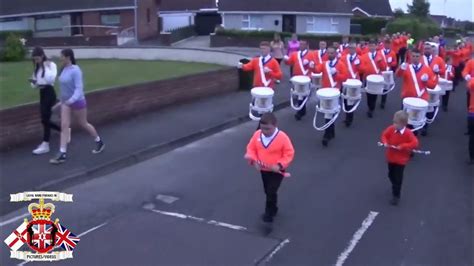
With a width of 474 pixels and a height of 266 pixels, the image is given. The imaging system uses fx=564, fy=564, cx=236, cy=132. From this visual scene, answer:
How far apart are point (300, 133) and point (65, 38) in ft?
91.2

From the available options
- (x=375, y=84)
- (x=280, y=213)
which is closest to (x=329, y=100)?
(x=375, y=84)

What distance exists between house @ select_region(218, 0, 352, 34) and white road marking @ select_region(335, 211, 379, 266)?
41.9 m

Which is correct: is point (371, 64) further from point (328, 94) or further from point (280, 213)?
point (280, 213)

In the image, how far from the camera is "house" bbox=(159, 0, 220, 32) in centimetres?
5424

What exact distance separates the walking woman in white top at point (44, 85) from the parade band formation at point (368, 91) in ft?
12.4

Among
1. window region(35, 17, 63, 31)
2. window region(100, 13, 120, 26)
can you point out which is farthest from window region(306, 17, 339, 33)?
window region(35, 17, 63, 31)

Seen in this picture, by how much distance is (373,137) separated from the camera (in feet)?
40.5

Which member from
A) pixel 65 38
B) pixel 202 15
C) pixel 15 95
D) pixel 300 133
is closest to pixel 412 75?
pixel 300 133

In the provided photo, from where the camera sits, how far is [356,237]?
6652mm

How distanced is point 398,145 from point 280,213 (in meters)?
1.92

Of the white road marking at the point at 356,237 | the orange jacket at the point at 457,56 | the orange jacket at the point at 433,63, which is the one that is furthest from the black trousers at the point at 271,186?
the orange jacket at the point at 457,56

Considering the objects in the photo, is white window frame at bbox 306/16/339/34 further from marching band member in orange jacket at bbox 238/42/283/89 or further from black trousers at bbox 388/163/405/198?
black trousers at bbox 388/163/405/198

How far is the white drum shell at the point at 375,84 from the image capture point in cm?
1340

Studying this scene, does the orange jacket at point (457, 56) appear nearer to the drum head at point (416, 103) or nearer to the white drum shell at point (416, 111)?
the drum head at point (416, 103)
